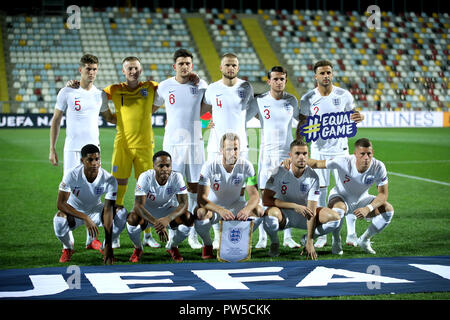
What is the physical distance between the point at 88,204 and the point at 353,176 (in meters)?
2.60

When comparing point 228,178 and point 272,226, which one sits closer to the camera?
point 272,226

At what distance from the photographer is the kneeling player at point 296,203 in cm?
593

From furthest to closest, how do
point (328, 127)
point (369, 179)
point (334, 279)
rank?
point (328, 127) < point (369, 179) < point (334, 279)

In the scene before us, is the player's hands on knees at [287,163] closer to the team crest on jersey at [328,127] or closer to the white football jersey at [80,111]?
the team crest on jersey at [328,127]

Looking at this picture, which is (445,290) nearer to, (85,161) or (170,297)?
(170,297)

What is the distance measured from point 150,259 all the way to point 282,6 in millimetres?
30988

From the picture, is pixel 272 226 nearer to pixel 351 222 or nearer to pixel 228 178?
pixel 228 178

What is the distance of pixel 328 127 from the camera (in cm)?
653

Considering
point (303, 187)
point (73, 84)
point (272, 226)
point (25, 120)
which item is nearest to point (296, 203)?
point (303, 187)

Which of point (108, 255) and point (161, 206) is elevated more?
point (161, 206)

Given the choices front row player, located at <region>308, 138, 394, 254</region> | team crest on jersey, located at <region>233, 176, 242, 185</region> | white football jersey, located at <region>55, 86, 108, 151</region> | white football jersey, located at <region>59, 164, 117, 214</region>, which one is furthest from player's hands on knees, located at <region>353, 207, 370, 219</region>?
white football jersey, located at <region>55, 86, 108, 151</region>

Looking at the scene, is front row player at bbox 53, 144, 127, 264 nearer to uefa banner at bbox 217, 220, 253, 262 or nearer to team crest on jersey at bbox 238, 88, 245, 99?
uefa banner at bbox 217, 220, 253, 262

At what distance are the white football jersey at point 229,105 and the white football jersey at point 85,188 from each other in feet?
4.19

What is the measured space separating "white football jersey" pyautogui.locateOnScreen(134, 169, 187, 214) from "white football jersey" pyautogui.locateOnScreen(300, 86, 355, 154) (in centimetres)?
166
